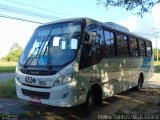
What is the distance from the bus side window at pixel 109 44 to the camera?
1045cm

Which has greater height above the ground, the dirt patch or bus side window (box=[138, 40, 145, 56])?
bus side window (box=[138, 40, 145, 56])

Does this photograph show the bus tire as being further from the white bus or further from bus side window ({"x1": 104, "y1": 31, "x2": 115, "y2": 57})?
bus side window ({"x1": 104, "y1": 31, "x2": 115, "y2": 57})

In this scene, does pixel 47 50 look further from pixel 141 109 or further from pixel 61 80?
pixel 141 109

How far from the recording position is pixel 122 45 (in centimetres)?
1221

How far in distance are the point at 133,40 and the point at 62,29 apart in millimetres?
5781

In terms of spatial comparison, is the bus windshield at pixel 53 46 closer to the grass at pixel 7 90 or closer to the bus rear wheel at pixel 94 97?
the bus rear wheel at pixel 94 97

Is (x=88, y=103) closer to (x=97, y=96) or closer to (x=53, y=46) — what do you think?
(x=97, y=96)

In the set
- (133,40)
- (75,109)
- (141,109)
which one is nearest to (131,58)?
(133,40)

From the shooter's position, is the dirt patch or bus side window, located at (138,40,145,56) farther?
bus side window, located at (138,40,145,56)

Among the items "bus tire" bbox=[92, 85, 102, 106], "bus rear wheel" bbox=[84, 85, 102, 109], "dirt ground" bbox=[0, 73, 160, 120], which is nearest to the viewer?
"dirt ground" bbox=[0, 73, 160, 120]

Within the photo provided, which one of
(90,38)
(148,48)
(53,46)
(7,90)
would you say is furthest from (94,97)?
(148,48)

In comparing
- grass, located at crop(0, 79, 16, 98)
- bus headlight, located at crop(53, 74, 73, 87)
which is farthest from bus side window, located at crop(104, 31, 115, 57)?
grass, located at crop(0, 79, 16, 98)

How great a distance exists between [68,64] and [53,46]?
0.97 m

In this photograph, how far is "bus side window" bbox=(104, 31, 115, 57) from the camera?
1045cm
